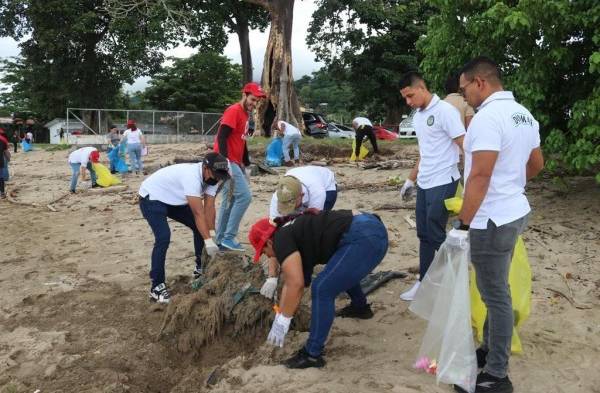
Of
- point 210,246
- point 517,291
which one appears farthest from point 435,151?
point 210,246

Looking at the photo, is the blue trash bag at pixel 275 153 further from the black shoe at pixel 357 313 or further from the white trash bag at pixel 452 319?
the white trash bag at pixel 452 319

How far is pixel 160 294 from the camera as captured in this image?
4441 mm

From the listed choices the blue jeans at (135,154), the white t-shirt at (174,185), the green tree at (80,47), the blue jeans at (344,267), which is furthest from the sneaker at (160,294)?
the green tree at (80,47)

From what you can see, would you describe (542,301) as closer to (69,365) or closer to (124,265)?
(69,365)

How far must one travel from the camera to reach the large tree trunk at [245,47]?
23.2 m

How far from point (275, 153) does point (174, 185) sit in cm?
878

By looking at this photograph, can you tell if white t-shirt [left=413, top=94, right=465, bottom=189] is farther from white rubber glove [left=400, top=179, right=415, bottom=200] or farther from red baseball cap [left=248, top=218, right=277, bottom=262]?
red baseball cap [left=248, top=218, right=277, bottom=262]

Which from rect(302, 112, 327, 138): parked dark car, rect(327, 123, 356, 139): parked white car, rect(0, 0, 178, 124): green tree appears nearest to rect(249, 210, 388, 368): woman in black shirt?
rect(0, 0, 178, 124): green tree

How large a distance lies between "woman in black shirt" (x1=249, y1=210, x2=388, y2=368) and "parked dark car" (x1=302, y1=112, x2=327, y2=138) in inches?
751

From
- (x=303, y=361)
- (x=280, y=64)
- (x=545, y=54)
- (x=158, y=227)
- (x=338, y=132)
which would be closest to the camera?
(x=303, y=361)

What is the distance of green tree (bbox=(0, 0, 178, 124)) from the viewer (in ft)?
71.3

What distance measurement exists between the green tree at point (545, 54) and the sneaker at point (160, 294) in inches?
161

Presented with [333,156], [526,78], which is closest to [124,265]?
[526,78]

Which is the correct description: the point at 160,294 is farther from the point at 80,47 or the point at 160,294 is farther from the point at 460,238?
the point at 80,47
